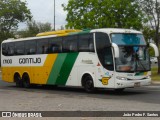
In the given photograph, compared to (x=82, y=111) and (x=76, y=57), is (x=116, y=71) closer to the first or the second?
(x=76, y=57)

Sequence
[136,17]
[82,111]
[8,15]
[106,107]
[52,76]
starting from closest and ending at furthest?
[82,111], [106,107], [52,76], [136,17], [8,15]

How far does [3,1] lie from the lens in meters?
69.4

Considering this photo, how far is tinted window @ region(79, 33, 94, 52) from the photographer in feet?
72.2

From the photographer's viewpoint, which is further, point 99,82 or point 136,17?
point 136,17

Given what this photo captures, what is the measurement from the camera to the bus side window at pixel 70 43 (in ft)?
76.3

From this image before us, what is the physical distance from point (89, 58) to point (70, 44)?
193 cm

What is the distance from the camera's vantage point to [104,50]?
2123cm

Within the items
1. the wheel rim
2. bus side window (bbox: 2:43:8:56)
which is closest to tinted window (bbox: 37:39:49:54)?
the wheel rim

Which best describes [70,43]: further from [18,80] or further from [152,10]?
[152,10]

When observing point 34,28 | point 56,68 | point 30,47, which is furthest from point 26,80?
point 34,28

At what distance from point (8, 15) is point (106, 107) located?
5538cm

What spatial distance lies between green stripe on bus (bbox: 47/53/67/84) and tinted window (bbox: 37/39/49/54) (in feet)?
4.01

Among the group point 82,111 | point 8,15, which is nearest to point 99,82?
point 82,111

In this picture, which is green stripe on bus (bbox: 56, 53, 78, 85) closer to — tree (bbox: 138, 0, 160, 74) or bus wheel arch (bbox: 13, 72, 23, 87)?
bus wheel arch (bbox: 13, 72, 23, 87)
